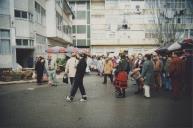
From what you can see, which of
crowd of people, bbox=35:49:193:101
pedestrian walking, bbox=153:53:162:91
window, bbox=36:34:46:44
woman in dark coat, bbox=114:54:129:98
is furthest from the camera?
window, bbox=36:34:46:44

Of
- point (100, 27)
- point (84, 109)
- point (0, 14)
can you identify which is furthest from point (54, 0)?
point (84, 109)

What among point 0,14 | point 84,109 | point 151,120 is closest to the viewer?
point 151,120

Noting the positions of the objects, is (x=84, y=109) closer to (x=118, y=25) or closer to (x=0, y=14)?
(x=0, y=14)

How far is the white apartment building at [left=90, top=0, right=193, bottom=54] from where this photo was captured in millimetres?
66188

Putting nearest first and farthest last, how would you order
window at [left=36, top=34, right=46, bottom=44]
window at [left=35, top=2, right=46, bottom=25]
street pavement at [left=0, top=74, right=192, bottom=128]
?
street pavement at [left=0, top=74, right=192, bottom=128] → window at [left=36, top=34, right=46, bottom=44] → window at [left=35, top=2, right=46, bottom=25]

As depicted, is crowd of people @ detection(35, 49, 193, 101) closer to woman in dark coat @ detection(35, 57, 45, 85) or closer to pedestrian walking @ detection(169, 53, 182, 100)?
pedestrian walking @ detection(169, 53, 182, 100)

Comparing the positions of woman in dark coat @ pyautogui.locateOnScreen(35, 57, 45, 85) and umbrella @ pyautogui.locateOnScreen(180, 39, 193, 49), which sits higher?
umbrella @ pyautogui.locateOnScreen(180, 39, 193, 49)

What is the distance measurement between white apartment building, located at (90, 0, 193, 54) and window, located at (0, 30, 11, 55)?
124 ft

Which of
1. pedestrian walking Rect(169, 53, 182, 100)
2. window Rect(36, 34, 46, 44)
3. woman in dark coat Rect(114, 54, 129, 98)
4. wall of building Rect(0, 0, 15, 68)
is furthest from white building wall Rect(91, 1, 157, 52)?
pedestrian walking Rect(169, 53, 182, 100)

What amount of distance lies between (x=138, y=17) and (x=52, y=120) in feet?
195

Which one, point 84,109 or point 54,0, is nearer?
point 84,109

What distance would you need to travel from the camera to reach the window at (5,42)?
2872 centimetres

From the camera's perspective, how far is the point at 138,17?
2662 inches

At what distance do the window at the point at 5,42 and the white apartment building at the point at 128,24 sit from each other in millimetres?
37766
